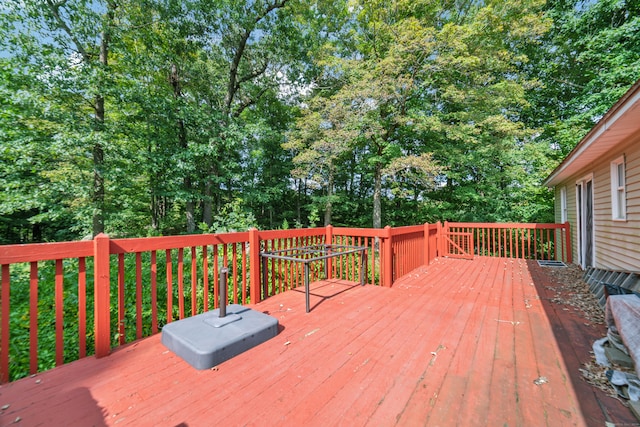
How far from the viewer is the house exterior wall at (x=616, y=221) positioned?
139 inches

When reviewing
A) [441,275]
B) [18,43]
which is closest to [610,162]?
[441,275]

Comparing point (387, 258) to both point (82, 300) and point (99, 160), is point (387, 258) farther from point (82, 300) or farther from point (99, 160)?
point (99, 160)

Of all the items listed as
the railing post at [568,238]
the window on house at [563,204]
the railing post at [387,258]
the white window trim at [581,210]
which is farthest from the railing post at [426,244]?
the window on house at [563,204]

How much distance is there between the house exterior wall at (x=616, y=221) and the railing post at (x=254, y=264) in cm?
501

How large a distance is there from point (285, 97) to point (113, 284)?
11.6 m

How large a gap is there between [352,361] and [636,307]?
219cm

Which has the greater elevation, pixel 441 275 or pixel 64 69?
pixel 64 69

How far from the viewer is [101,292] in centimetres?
206

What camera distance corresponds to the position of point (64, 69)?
688 centimetres

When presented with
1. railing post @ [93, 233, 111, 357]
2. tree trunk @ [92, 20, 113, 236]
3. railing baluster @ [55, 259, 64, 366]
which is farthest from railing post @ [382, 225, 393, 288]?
tree trunk @ [92, 20, 113, 236]

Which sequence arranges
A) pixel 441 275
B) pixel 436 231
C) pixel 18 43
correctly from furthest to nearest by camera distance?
1. pixel 436 231
2. pixel 18 43
3. pixel 441 275

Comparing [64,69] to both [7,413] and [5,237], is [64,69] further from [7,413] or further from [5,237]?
[5,237]

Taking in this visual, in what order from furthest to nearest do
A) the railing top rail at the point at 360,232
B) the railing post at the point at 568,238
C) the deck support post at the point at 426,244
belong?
the railing post at the point at 568,238, the deck support post at the point at 426,244, the railing top rail at the point at 360,232

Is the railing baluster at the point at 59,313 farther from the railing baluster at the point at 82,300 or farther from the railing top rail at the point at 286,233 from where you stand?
the railing top rail at the point at 286,233
